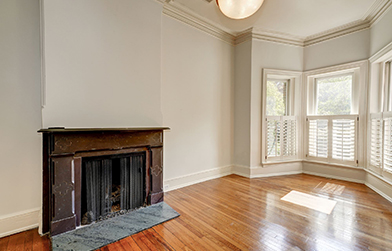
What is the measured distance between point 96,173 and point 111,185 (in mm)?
234

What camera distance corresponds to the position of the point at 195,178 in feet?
11.3

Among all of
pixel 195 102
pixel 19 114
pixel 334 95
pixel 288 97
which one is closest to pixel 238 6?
pixel 195 102

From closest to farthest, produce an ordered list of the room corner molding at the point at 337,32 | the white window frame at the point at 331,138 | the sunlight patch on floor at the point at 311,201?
1. the sunlight patch on floor at the point at 311,201
2. the room corner molding at the point at 337,32
3. the white window frame at the point at 331,138

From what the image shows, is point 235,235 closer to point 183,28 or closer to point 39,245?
A: point 39,245

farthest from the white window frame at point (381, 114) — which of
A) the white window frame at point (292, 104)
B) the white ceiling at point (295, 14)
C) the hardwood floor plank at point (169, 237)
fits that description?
the hardwood floor plank at point (169, 237)

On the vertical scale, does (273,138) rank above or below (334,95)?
below

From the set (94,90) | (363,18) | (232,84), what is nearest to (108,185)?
(94,90)

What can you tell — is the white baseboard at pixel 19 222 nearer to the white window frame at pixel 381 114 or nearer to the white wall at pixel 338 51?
the white window frame at pixel 381 114

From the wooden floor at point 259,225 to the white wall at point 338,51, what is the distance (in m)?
2.36

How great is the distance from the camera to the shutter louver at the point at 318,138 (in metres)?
3.84

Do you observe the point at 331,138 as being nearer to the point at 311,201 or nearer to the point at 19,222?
the point at 311,201

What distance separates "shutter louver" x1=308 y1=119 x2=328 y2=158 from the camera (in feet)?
12.6

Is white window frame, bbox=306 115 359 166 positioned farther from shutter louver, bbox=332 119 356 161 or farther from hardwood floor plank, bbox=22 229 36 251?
hardwood floor plank, bbox=22 229 36 251

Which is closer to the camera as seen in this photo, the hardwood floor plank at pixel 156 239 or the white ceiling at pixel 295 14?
the hardwood floor plank at pixel 156 239
